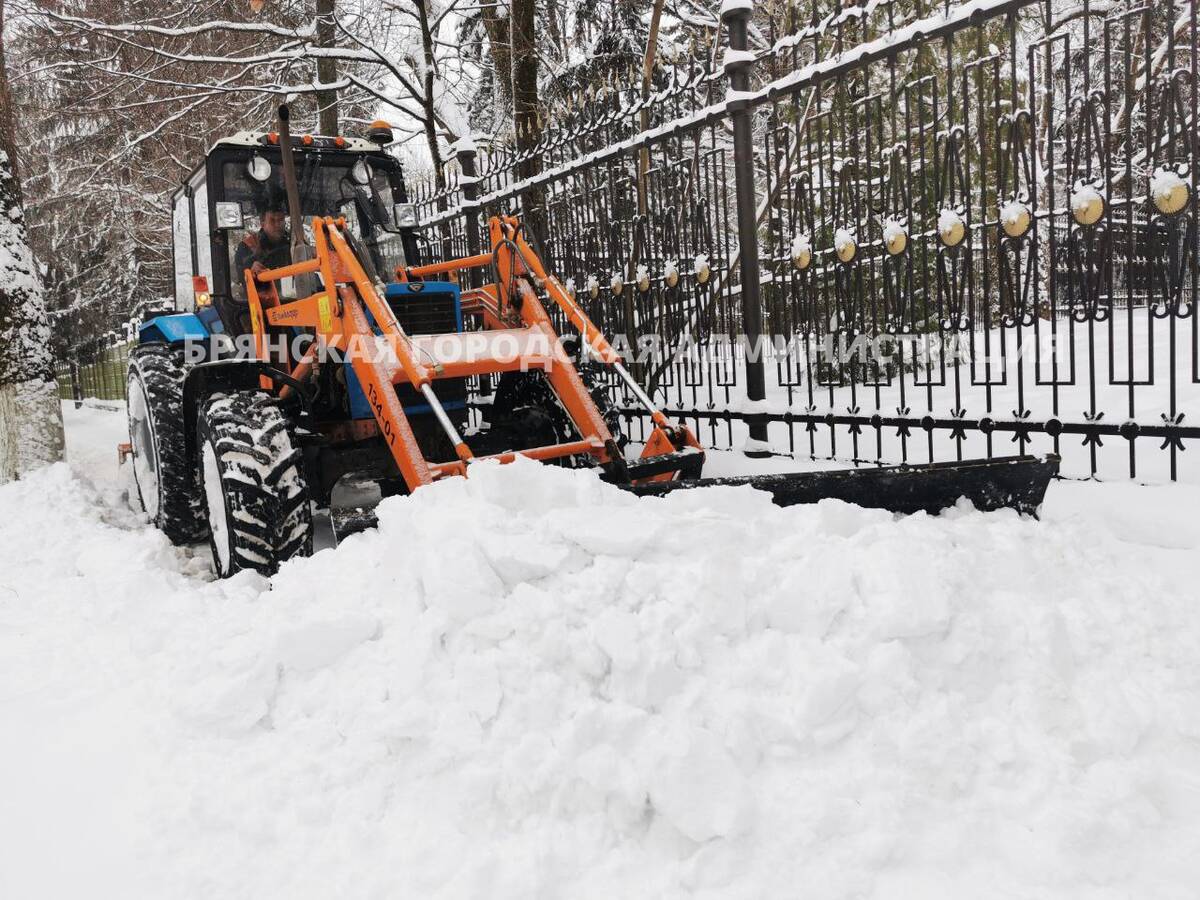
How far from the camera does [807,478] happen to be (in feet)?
10.6

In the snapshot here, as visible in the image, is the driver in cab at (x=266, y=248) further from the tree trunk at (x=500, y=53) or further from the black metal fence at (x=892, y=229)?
the tree trunk at (x=500, y=53)

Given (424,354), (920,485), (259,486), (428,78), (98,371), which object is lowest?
(920,485)

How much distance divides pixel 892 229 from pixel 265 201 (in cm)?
361

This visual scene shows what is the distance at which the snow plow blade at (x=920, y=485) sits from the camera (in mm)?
3209

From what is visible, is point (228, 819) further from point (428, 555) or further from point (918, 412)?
point (918, 412)

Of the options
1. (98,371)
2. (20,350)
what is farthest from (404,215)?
(98,371)

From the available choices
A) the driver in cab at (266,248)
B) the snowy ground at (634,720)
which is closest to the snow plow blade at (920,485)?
the snowy ground at (634,720)

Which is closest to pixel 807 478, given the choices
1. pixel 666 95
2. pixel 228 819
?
pixel 228 819

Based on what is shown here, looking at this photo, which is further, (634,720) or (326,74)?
(326,74)

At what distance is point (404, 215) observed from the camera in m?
5.54

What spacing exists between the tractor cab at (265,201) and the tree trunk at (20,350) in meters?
1.95

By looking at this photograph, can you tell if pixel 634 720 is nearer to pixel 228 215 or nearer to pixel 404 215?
pixel 228 215

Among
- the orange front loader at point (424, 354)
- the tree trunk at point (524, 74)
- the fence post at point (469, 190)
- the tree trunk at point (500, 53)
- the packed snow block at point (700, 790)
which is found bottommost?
the packed snow block at point (700, 790)

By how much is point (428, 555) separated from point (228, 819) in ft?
2.76
